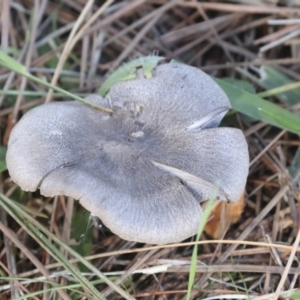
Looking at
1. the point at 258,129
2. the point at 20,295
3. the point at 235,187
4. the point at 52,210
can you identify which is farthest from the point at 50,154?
the point at 258,129

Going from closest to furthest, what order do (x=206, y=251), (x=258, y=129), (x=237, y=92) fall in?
(x=206, y=251) → (x=237, y=92) → (x=258, y=129)

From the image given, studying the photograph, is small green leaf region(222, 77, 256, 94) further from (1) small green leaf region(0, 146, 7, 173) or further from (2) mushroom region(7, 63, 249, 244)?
Answer: (1) small green leaf region(0, 146, 7, 173)

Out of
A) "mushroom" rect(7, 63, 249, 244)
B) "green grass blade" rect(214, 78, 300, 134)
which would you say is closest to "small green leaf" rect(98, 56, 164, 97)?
"mushroom" rect(7, 63, 249, 244)

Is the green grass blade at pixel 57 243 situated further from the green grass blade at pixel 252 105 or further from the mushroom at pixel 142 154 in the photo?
the green grass blade at pixel 252 105

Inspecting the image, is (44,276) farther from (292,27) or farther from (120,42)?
(292,27)

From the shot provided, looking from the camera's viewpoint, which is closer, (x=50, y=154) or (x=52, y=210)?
(x=50, y=154)

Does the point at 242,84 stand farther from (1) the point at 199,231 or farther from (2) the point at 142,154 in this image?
(1) the point at 199,231
